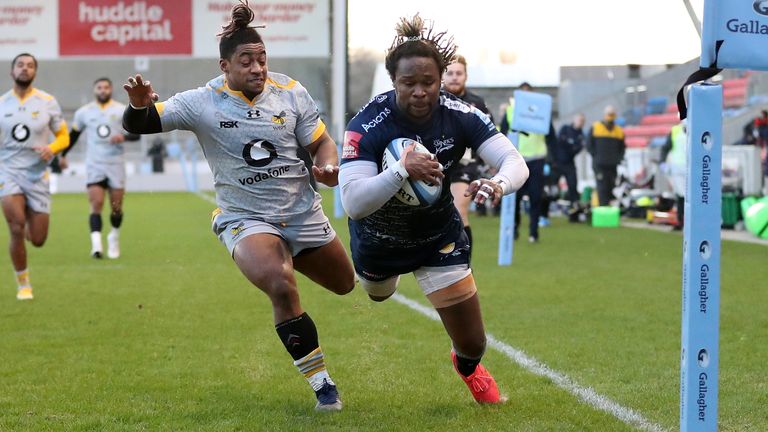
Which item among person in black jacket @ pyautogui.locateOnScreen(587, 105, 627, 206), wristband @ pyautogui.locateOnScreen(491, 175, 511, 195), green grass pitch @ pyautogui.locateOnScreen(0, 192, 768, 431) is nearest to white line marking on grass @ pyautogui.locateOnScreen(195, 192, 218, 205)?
person in black jacket @ pyautogui.locateOnScreen(587, 105, 627, 206)

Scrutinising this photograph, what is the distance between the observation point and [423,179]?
15.8ft

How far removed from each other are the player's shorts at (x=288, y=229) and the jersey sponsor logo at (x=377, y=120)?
100 cm

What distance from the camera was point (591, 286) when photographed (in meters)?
11.2

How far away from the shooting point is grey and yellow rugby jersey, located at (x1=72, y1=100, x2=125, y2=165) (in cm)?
1484

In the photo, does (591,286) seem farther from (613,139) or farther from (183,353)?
(613,139)

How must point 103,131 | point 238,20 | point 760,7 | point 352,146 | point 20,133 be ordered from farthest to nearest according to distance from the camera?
point 103,131 < point 20,133 < point 238,20 < point 352,146 < point 760,7

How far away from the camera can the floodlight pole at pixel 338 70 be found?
1432 inches

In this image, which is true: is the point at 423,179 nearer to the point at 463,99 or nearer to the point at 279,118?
the point at 279,118

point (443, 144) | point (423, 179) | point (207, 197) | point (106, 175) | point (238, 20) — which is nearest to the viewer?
point (423, 179)

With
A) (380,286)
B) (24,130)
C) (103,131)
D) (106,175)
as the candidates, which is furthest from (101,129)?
(380,286)

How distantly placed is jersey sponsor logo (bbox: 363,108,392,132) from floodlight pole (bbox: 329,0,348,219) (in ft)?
97.8

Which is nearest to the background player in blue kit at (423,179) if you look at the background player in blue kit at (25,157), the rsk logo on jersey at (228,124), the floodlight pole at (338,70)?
the rsk logo on jersey at (228,124)

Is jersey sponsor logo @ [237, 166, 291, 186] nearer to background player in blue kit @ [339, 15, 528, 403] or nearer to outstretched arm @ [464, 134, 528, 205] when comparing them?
background player in blue kit @ [339, 15, 528, 403]

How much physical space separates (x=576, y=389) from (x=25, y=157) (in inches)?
257
